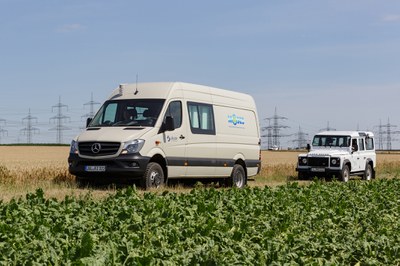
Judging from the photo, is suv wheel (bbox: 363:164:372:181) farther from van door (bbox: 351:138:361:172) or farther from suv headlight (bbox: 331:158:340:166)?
suv headlight (bbox: 331:158:340:166)

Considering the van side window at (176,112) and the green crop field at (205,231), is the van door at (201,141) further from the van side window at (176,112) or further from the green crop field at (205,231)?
the green crop field at (205,231)

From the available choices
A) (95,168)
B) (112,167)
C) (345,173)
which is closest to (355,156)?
(345,173)

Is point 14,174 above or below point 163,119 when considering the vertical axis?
below

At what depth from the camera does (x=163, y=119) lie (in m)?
16.2

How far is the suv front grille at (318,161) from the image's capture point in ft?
85.8

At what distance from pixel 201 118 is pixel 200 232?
10035 mm

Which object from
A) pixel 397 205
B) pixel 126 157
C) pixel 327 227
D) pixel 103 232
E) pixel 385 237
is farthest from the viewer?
pixel 126 157

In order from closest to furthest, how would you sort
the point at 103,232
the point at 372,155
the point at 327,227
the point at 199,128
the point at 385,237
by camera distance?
the point at 103,232, the point at 385,237, the point at 327,227, the point at 199,128, the point at 372,155

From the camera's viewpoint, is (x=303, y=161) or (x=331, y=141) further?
(x=331, y=141)

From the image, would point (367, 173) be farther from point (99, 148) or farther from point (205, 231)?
point (205, 231)

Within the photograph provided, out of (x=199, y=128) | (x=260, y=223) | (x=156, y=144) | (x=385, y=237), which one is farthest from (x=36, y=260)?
(x=199, y=128)

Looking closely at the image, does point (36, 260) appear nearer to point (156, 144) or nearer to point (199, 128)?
point (156, 144)

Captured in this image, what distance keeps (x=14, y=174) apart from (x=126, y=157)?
15.4 ft

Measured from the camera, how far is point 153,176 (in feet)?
52.2
